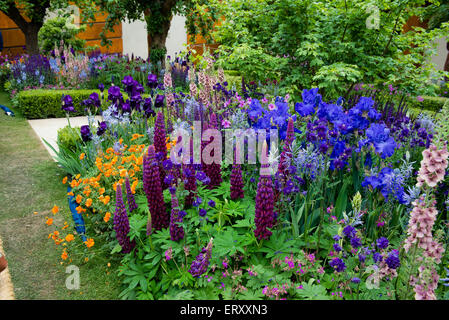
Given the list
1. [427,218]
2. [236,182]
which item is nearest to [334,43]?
[236,182]

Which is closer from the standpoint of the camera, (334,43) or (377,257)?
(377,257)

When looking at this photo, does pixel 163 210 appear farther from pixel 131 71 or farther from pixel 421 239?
pixel 131 71

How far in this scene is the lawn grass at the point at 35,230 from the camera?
9.05 ft

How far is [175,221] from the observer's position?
2500mm

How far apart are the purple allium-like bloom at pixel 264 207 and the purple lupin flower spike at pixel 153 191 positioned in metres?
0.77

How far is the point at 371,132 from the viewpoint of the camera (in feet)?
7.95

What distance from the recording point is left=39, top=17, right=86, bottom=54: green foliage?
14.1m

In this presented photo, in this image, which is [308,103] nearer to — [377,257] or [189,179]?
[189,179]

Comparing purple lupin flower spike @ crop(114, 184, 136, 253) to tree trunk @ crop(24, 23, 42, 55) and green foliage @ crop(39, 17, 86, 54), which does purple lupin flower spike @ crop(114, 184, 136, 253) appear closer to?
tree trunk @ crop(24, 23, 42, 55)

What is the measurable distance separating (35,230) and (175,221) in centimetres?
196

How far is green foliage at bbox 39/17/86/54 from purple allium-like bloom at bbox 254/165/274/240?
13923mm

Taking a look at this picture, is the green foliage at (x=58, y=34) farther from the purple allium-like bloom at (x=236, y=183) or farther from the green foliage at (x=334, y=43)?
the purple allium-like bloom at (x=236, y=183)

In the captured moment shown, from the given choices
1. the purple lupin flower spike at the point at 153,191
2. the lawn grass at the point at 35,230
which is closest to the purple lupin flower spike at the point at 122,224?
the purple lupin flower spike at the point at 153,191
